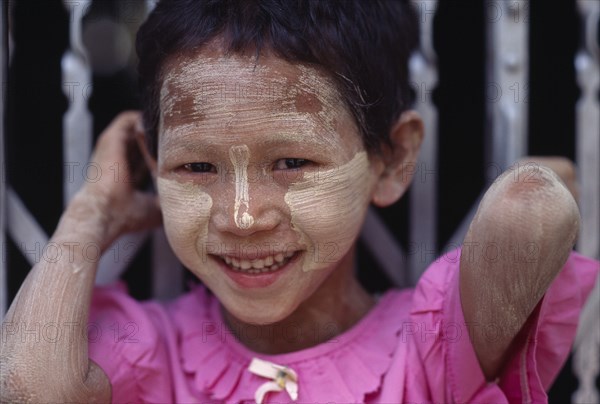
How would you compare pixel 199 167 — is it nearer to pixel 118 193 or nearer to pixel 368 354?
pixel 118 193

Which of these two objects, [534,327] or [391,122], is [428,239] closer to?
[391,122]

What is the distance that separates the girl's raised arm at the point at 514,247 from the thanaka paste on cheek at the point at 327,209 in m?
0.22

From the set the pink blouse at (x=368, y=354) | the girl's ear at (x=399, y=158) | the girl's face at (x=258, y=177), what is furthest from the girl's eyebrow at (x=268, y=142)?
the pink blouse at (x=368, y=354)

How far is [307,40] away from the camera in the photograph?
1124mm

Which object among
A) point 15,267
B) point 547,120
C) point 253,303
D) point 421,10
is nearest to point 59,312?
point 253,303

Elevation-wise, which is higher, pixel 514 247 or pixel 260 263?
pixel 514 247

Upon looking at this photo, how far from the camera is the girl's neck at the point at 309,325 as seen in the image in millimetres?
1288

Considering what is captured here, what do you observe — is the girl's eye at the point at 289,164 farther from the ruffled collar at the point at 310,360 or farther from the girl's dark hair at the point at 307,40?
the ruffled collar at the point at 310,360

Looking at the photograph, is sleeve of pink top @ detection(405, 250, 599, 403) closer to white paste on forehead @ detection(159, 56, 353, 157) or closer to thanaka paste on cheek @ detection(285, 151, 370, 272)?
thanaka paste on cheek @ detection(285, 151, 370, 272)

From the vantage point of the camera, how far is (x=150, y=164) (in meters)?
1.35

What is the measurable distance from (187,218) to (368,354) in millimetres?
390

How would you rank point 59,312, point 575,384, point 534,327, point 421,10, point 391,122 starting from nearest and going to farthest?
point 534,327
point 59,312
point 391,122
point 421,10
point 575,384

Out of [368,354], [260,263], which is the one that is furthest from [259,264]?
[368,354]

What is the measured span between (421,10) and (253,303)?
0.79 metres
